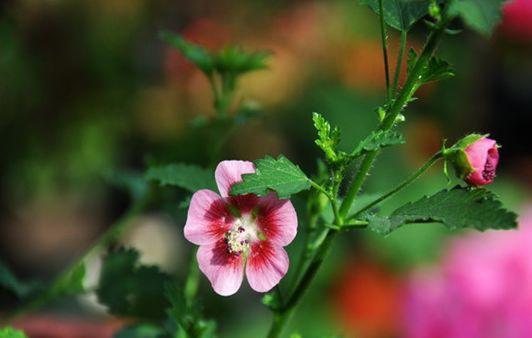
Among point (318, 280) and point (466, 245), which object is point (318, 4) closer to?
point (318, 280)

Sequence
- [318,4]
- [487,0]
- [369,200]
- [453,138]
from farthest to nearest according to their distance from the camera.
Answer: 1. [318,4]
2. [453,138]
3. [369,200]
4. [487,0]

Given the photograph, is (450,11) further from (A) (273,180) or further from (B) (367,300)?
(B) (367,300)

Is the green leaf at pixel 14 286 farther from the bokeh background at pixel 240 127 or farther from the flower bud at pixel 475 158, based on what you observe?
the bokeh background at pixel 240 127

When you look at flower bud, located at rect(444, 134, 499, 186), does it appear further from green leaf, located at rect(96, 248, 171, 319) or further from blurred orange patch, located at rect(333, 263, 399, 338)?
blurred orange patch, located at rect(333, 263, 399, 338)

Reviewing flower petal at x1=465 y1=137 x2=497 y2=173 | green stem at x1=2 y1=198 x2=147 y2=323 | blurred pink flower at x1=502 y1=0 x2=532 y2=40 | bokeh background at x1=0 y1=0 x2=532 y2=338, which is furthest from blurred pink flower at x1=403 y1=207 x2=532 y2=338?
blurred pink flower at x1=502 y1=0 x2=532 y2=40

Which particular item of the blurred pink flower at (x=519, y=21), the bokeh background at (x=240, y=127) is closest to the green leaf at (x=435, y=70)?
the bokeh background at (x=240, y=127)

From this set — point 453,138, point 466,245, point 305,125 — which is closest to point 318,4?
point 305,125
